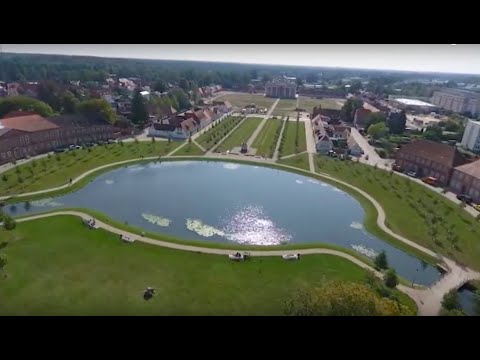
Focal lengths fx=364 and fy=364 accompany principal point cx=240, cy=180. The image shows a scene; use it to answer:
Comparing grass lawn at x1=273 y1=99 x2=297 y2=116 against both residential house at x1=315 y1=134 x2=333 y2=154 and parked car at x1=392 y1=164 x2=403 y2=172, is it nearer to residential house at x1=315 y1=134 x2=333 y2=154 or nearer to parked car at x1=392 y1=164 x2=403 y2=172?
residential house at x1=315 y1=134 x2=333 y2=154

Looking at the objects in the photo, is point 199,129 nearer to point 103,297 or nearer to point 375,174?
point 375,174

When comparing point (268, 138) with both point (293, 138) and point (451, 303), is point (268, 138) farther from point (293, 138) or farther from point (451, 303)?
point (451, 303)

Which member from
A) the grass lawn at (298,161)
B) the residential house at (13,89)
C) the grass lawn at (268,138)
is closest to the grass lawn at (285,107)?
the grass lawn at (268,138)

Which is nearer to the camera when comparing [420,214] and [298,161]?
[420,214]

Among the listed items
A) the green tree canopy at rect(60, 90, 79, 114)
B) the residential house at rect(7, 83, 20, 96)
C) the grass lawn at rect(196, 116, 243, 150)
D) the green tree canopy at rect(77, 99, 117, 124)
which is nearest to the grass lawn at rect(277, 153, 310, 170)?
the grass lawn at rect(196, 116, 243, 150)

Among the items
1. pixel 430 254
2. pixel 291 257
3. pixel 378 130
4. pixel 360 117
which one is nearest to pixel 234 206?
pixel 291 257
